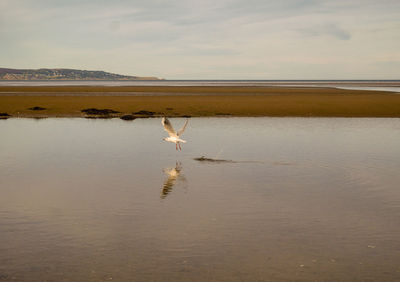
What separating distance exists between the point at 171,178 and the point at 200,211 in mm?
5090

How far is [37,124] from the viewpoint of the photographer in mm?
39969

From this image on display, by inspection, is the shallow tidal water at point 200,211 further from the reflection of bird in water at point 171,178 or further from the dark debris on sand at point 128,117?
the dark debris on sand at point 128,117

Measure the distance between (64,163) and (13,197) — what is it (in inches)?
247

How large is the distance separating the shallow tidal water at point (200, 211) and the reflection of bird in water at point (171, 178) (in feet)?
0.16

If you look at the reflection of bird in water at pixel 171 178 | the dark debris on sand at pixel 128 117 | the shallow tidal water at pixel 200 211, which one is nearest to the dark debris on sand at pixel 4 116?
the dark debris on sand at pixel 128 117

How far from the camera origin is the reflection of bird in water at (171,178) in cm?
1675

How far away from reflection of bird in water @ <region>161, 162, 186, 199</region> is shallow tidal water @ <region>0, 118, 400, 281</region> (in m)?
0.05

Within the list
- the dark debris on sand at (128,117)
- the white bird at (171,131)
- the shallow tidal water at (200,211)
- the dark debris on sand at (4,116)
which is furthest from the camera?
the dark debris on sand at (4,116)

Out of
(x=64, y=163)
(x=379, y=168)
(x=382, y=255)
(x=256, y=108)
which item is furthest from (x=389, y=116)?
(x=382, y=255)

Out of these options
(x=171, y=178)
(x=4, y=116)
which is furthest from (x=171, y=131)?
(x=4, y=116)

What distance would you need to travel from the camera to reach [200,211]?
14.0 meters

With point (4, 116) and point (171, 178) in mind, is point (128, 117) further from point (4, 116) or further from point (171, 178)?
point (171, 178)

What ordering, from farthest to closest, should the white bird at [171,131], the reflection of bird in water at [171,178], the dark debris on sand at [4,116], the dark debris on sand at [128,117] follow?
the dark debris on sand at [4,116] → the dark debris on sand at [128,117] → the white bird at [171,131] → the reflection of bird in water at [171,178]

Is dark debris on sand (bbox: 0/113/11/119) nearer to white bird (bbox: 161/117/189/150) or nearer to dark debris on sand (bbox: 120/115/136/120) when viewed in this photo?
dark debris on sand (bbox: 120/115/136/120)
